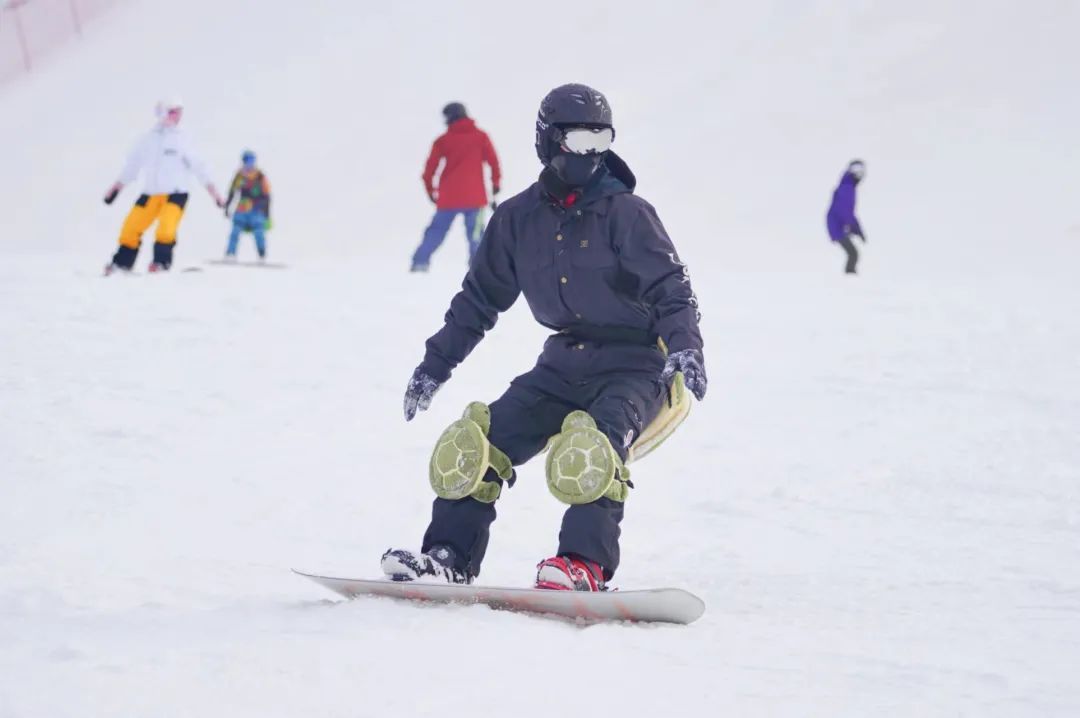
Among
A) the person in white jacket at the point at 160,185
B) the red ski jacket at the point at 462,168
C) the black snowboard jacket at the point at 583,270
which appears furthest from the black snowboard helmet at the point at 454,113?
the black snowboard jacket at the point at 583,270

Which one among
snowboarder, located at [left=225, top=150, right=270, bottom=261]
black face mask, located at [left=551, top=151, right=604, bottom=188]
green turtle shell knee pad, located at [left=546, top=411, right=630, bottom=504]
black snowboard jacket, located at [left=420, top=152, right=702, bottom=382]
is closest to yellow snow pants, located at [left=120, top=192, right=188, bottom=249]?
snowboarder, located at [left=225, top=150, right=270, bottom=261]

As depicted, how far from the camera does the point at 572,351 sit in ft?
13.2

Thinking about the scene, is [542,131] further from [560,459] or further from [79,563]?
[79,563]

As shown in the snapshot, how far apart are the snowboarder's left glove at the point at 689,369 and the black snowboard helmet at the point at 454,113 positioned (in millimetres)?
9209

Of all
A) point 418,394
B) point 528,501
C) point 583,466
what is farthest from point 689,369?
point 528,501

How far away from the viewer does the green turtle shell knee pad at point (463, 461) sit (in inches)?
150

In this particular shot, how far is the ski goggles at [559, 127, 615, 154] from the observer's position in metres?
3.93

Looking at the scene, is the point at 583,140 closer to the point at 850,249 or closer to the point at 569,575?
the point at 569,575

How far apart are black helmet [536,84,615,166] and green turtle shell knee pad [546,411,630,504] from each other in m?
0.85

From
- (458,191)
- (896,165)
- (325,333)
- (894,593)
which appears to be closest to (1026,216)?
(896,165)

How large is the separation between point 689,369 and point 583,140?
2.48 ft

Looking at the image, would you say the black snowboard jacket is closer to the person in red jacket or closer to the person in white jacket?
the person in white jacket

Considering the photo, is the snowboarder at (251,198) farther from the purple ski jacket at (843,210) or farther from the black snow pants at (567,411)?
the black snow pants at (567,411)

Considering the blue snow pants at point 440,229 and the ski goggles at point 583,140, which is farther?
the blue snow pants at point 440,229
